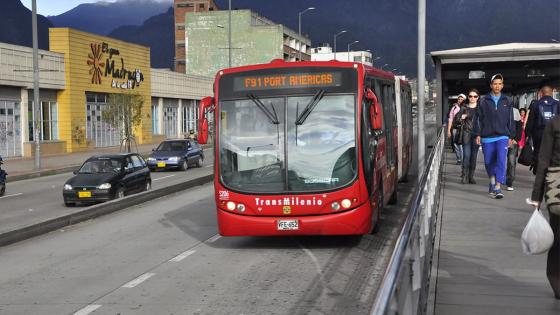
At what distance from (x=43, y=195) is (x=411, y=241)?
19.3 m

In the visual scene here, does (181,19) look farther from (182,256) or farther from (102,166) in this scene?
(182,256)

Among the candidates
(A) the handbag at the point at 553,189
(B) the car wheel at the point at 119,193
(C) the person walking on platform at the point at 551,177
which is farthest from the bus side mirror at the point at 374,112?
(B) the car wheel at the point at 119,193

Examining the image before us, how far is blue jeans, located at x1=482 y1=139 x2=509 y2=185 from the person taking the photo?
1190 cm

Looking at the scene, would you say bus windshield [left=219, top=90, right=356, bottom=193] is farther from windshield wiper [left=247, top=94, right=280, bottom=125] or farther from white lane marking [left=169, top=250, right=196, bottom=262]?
white lane marking [left=169, top=250, right=196, bottom=262]

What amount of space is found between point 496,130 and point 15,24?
178m

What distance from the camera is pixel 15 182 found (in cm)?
2744

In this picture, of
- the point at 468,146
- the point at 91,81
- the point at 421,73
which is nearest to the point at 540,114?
the point at 468,146

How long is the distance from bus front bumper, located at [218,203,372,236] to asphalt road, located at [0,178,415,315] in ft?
1.06

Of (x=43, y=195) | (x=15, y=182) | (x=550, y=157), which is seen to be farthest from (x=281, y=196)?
(x=15, y=182)

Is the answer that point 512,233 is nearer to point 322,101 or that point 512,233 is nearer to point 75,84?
point 322,101

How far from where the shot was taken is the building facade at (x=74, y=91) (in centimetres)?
4016

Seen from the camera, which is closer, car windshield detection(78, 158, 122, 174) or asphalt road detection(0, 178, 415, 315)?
asphalt road detection(0, 178, 415, 315)

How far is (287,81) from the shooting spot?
10383mm

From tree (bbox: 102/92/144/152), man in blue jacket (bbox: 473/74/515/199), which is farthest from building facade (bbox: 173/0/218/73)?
man in blue jacket (bbox: 473/74/515/199)
